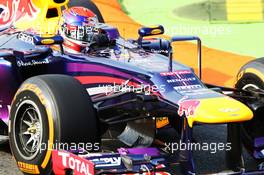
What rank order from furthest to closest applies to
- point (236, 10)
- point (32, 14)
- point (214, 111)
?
1. point (236, 10)
2. point (32, 14)
3. point (214, 111)

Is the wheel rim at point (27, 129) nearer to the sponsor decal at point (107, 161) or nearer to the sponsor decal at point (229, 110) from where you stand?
the sponsor decal at point (107, 161)

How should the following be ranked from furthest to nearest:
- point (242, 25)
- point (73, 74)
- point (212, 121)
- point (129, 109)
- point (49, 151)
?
point (242, 25) → point (73, 74) → point (129, 109) → point (49, 151) → point (212, 121)

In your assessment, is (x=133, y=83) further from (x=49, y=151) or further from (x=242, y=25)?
(x=242, y=25)

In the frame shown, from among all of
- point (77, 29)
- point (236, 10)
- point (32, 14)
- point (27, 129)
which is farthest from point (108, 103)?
point (236, 10)

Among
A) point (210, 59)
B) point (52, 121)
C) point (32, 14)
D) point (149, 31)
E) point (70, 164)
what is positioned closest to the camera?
point (70, 164)

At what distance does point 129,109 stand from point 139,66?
46 cm

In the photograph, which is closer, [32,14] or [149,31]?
[149,31]

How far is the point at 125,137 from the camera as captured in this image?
6117mm

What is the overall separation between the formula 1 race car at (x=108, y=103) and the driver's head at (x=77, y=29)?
0.07 m

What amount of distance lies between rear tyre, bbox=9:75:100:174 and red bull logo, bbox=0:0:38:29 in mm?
2068

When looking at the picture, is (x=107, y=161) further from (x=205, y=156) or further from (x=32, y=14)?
(x=32, y=14)

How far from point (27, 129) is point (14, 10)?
2.52 metres

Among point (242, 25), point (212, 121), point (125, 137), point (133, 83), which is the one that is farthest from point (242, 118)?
point (242, 25)

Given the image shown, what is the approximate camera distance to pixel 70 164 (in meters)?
4.86
